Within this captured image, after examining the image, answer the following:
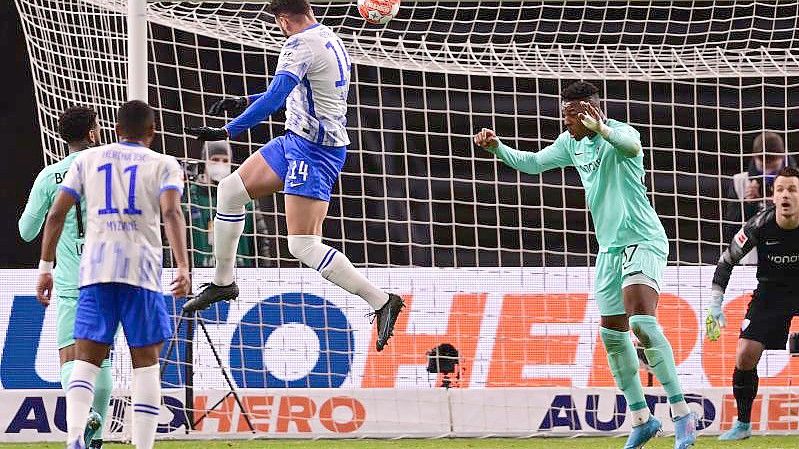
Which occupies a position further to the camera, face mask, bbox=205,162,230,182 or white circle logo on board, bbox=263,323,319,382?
face mask, bbox=205,162,230,182

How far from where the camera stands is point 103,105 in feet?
34.3

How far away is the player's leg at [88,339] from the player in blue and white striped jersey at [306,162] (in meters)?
1.66

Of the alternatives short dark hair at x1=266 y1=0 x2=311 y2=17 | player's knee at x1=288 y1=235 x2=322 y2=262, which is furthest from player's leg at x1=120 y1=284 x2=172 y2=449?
short dark hair at x1=266 y1=0 x2=311 y2=17

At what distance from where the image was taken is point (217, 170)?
11281 millimetres

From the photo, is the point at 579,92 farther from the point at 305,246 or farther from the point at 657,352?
the point at 305,246

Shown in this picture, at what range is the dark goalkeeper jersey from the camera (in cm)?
968

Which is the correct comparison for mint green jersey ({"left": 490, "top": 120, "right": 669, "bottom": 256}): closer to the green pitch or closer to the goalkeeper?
the goalkeeper

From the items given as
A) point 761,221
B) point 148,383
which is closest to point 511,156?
point 761,221

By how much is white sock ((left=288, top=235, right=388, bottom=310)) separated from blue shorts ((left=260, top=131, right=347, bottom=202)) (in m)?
0.29

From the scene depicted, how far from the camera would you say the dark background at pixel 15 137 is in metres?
14.3

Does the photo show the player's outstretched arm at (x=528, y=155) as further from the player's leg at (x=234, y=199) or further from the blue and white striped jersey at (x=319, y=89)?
the player's leg at (x=234, y=199)

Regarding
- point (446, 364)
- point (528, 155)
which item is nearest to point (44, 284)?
point (528, 155)

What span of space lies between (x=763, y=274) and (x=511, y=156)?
2444 mm

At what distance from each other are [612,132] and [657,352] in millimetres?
1309
